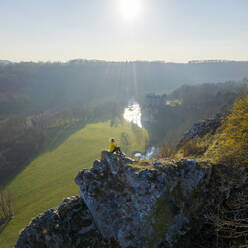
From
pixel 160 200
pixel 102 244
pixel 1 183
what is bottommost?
pixel 1 183

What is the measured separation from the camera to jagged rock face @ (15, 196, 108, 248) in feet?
33.8

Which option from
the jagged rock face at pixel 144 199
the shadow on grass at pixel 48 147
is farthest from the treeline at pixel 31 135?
the jagged rock face at pixel 144 199

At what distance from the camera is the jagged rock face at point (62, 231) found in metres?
10.3

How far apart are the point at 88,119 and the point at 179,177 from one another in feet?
388

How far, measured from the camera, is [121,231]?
10102 millimetres

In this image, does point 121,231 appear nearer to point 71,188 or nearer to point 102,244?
point 102,244

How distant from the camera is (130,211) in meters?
10.4

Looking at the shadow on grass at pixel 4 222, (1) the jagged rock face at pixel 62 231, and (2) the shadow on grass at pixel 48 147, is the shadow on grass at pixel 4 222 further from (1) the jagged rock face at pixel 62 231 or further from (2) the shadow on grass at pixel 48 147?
(1) the jagged rock face at pixel 62 231

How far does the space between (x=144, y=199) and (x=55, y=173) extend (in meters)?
59.4

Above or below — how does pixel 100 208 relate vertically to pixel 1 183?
above

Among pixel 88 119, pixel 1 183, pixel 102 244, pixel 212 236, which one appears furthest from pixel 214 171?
pixel 88 119

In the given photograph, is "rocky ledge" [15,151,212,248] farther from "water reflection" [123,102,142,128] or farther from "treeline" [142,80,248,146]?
"water reflection" [123,102,142,128]

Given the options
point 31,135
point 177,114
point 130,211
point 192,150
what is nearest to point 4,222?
point 130,211

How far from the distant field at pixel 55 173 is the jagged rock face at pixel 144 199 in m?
34.8
